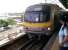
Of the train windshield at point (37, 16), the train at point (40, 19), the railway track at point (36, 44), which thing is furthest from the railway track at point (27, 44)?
the train windshield at point (37, 16)

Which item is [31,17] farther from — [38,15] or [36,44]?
[36,44]

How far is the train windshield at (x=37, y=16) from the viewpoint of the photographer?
14.8 feet

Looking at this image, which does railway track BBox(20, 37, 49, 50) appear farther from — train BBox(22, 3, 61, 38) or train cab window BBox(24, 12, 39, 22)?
train cab window BBox(24, 12, 39, 22)

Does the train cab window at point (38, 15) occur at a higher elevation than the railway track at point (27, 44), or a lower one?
higher

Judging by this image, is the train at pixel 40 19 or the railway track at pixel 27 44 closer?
the railway track at pixel 27 44

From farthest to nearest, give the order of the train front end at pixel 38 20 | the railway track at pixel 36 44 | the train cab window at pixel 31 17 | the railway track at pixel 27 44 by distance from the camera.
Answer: the train cab window at pixel 31 17, the train front end at pixel 38 20, the railway track at pixel 36 44, the railway track at pixel 27 44

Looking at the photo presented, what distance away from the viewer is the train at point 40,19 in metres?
4.37

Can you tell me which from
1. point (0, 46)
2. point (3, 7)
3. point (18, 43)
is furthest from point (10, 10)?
point (18, 43)

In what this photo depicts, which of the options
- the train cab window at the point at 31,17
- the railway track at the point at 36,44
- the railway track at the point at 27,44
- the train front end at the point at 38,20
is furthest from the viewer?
the train cab window at the point at 31,17

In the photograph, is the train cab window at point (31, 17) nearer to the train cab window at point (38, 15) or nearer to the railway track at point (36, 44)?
the train cab window at point (38, 15)

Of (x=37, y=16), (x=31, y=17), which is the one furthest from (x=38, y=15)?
(x=31, y=17)

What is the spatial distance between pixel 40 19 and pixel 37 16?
0.10 m

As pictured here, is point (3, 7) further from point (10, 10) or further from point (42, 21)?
point (42, 21)

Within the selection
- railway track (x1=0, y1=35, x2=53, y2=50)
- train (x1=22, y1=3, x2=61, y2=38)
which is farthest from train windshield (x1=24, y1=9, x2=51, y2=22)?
railway track (x1=0, y1=35, x2=53, y2=50)
